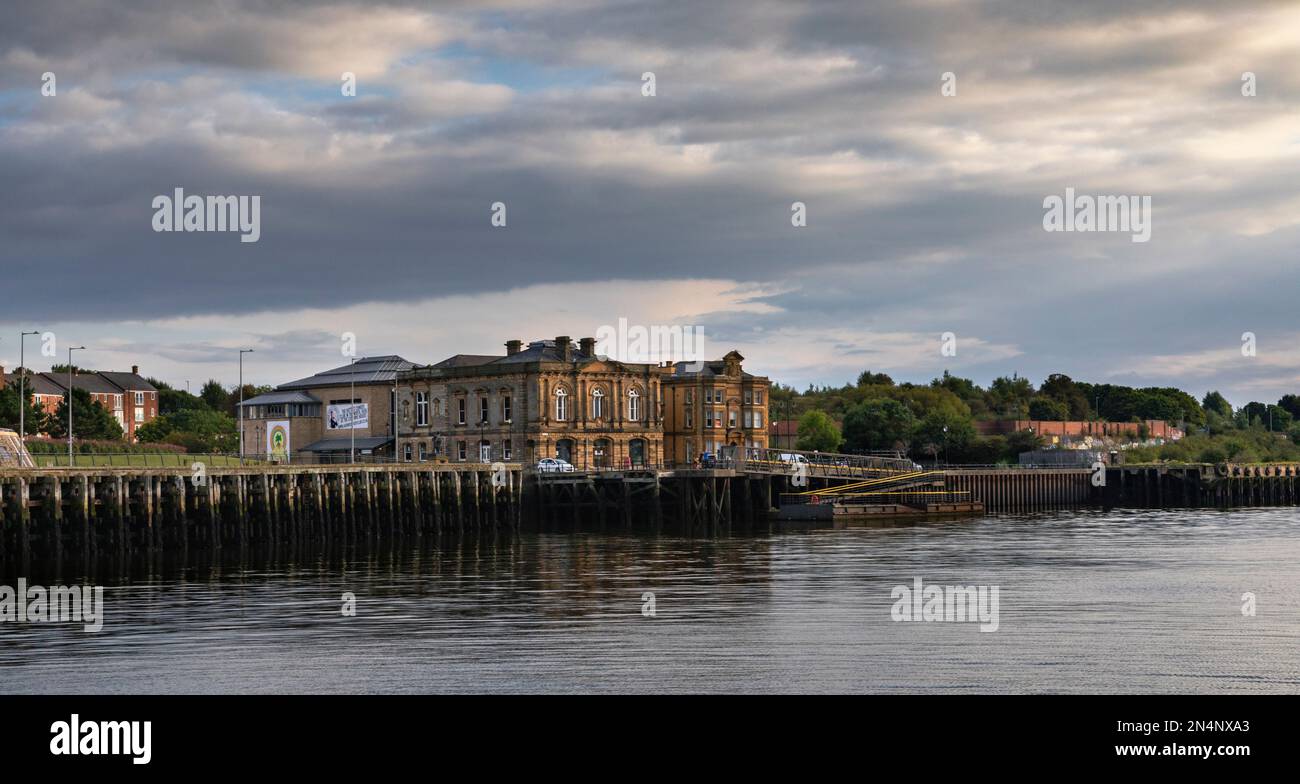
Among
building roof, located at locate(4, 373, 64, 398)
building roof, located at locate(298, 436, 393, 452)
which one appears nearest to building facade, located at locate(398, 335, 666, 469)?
building roof, located at locate(298, 436, 393, 452)

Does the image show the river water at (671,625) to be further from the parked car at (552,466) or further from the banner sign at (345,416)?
the banner sign at (345,416)

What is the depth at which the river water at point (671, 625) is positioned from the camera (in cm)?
2636

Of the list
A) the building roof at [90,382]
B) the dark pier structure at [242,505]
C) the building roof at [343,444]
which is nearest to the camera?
the dark pier structure at [242,505]

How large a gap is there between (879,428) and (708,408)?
162ft

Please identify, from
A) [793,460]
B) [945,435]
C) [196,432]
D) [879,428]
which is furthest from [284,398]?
[945,435]

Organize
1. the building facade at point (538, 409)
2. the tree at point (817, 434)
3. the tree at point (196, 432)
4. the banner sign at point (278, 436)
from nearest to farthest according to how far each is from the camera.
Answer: the building facade at point (538, 409), the banner sign at point (278, 436), the tree at point (196, 432), the tree at point (817, 434)

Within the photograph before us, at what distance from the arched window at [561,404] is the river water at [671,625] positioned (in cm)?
3946

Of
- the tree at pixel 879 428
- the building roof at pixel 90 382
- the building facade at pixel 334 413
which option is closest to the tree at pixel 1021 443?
the tree at pixel 879 428

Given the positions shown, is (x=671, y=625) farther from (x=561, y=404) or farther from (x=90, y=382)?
(x=90, y=382)

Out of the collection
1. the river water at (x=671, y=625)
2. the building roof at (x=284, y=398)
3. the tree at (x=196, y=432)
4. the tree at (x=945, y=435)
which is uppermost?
the building roof at (x=284, y=398)

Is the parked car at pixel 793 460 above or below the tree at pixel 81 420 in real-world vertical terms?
below

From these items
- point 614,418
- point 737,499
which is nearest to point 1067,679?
point 737,499

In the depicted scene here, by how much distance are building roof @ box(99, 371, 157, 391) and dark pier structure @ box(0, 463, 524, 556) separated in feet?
371
